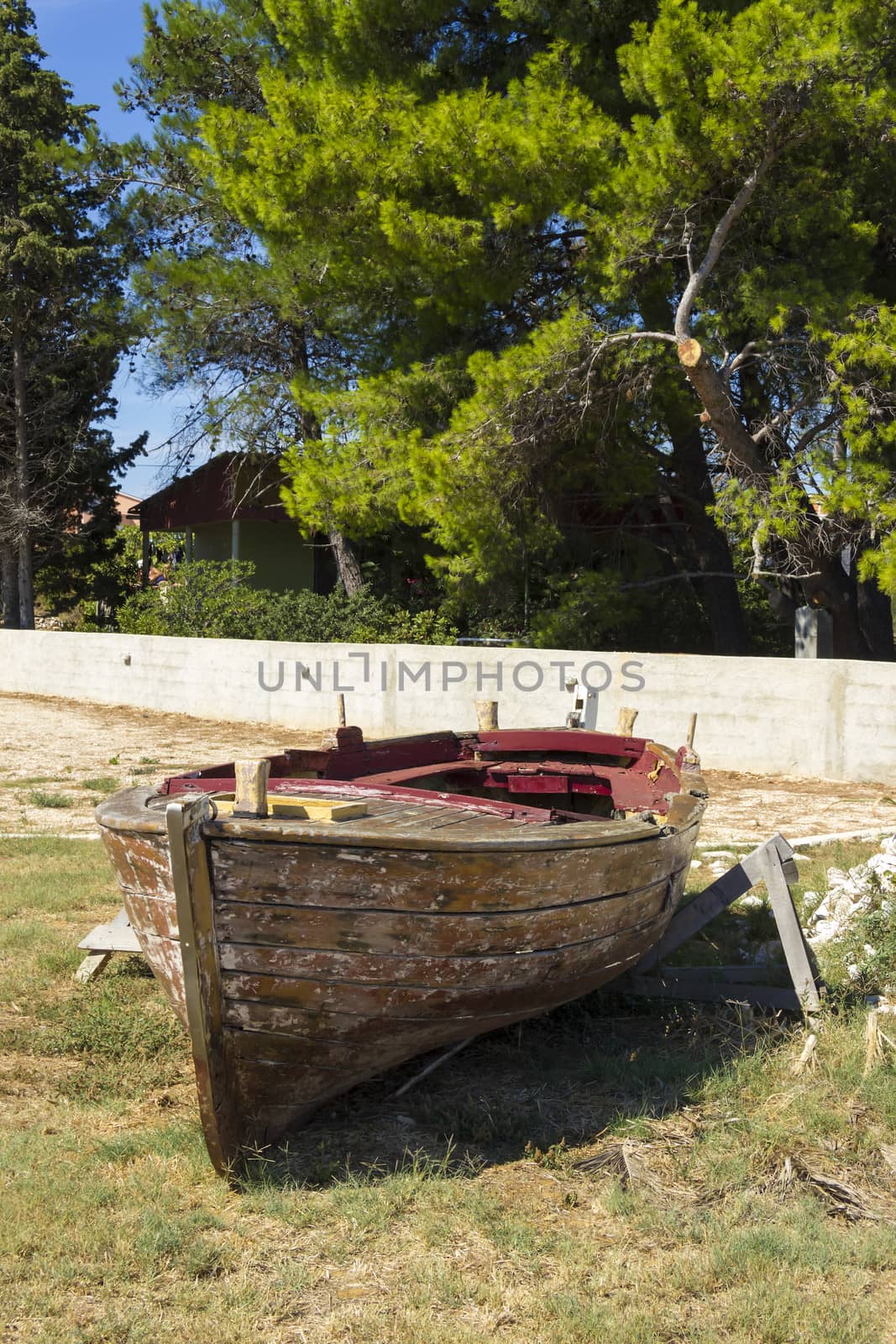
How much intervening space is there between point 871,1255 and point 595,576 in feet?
42.1

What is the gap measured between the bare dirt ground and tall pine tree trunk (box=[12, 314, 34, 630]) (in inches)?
383

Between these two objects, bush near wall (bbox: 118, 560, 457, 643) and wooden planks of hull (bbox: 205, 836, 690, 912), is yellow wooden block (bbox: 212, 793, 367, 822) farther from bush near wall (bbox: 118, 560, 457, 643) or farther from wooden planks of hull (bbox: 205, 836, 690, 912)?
bush near wall (bbox: 118, 560, 457, 643)

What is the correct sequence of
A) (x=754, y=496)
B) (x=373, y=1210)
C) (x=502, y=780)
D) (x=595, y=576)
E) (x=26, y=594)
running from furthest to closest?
1. (x=26, y=594)
2. (x=595, y=576)
3. (x=754, y=496)
4. (x=502, y=780)
5. (x=373, y=1210)

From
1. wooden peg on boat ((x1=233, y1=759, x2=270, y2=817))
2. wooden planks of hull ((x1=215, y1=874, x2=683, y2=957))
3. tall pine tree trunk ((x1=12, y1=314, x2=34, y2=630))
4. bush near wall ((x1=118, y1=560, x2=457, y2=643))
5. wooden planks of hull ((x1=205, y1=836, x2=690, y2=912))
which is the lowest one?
wooden planks of hull ((x1=215, y1=874, x2=683, y2=957))

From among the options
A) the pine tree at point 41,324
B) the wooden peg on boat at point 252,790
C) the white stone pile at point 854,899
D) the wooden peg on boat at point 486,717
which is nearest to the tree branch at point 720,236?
the wooden peg on boat at point 486,717

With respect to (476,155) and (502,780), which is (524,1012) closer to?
(502,780)

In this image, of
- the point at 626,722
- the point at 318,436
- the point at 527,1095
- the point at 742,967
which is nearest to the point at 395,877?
the point at 527,1095

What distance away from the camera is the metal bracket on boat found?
504 cm

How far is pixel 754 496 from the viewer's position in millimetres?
12945

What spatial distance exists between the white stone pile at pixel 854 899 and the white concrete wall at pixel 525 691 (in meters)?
5.34

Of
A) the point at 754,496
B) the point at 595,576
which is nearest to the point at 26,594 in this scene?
the point at 595,576

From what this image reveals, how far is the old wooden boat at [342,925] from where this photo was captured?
11.9 ft

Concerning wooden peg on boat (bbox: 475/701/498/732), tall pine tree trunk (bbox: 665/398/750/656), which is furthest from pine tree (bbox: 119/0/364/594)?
wooden peg on boat (bbox: 475/701/498/732)

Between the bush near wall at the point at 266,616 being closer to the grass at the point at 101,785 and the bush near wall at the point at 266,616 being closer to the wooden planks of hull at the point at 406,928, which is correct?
the grass at the point at 101,785
